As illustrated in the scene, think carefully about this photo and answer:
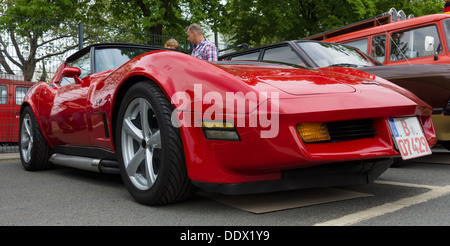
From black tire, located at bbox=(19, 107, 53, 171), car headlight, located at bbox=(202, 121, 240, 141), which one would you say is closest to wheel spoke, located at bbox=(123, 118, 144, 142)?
car headlight, located at bbox=(202, 121, 240, 141)

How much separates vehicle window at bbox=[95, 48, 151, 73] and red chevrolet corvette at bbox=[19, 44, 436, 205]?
34.0 inches

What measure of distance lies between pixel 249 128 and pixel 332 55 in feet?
10.2

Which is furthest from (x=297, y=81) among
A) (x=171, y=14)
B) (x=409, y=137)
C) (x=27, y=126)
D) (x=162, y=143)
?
(x=171, y=14)

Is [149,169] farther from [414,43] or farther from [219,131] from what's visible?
[414,43]

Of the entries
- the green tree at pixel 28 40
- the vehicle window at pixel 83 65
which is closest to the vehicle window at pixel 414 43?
the vehicle window at pixel 83 65

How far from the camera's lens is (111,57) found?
3830 millimetres

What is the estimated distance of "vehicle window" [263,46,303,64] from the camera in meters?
4.97

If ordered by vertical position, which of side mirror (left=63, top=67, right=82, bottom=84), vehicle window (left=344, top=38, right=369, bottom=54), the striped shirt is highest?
vehicle window (left=344, top=38, right=369, bottom=54)

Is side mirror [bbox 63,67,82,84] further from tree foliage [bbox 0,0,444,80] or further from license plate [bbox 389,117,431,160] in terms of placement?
tree foliage [bbox 0,0,444,80]

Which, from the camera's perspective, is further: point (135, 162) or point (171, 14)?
point (171, 14)
